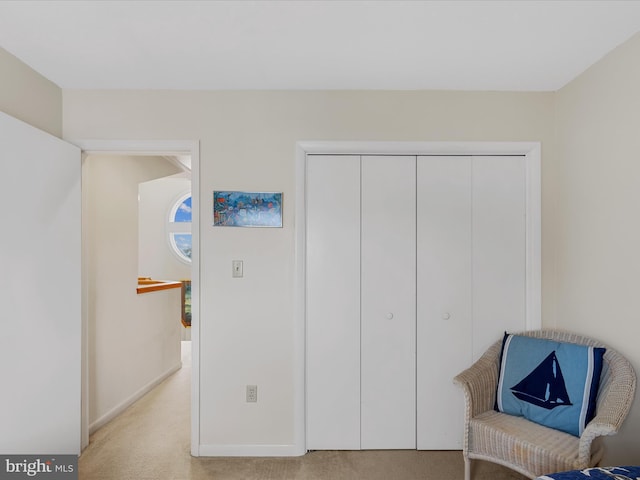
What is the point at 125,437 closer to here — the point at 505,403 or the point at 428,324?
the point at 428,324

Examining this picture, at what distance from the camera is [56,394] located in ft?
7.02

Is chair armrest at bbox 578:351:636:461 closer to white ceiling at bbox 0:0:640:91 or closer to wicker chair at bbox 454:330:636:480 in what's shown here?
wicker chair at bbox 454:330:636:480

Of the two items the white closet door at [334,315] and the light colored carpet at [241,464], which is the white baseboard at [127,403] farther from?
the white closet door at [334,315]

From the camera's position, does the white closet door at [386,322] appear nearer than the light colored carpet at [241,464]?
No

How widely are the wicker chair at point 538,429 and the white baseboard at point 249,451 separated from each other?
1051 mm

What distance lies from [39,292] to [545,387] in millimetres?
2775

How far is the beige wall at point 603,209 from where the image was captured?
183 cm

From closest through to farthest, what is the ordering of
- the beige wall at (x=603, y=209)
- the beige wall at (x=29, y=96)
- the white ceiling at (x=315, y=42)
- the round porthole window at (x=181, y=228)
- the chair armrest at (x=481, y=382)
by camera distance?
the white ceiling at (x=315, y=42)
the beige wall at (x=603, y=209)
the beige wall at (x=29, y=96)
the chair armrest at (x=481, y=382)
the round porthole window at (x=181, y=228)

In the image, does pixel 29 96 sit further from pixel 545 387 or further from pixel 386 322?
pixel 545 387

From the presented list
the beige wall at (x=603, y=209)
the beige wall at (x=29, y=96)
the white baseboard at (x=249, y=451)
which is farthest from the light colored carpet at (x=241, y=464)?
the beige wall at (x=29, y=96)

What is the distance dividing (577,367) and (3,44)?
336cm

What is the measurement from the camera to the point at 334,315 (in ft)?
8.08

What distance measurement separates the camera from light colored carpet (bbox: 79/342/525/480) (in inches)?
86.4

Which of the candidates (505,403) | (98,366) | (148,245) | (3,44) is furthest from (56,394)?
(148,245)
